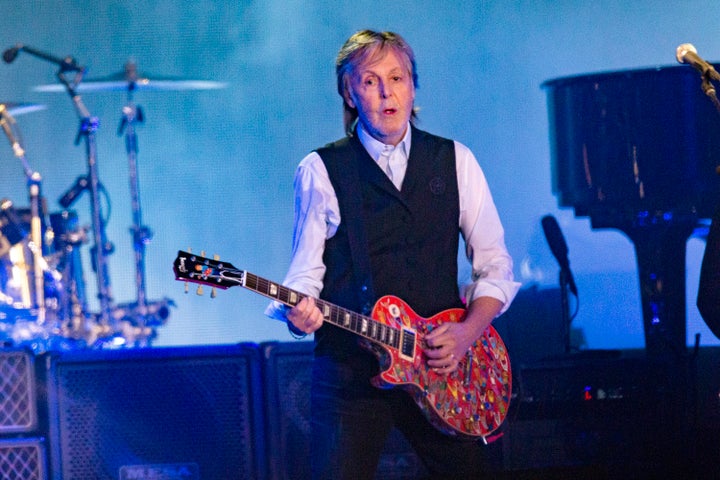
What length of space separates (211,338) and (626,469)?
2955 mm

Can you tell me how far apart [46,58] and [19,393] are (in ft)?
7.80

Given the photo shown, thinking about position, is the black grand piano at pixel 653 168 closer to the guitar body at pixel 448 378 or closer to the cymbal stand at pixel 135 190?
the guitar body at pixel 448 378

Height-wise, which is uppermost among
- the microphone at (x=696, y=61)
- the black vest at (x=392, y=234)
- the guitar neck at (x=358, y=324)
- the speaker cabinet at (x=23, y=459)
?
the microphone at (x=696, y=61)

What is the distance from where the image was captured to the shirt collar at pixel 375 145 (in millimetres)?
3098

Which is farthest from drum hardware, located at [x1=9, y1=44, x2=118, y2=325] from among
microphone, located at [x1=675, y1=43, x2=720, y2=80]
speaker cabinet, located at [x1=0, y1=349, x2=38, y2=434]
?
microphone, located at [x1=675, y1=43, x2=720, y2=80]

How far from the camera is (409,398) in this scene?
2967 mm

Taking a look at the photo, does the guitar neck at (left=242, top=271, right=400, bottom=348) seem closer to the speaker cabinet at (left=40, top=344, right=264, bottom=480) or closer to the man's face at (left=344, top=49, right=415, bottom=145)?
the man's face at (left=344, top=49, right=415, bottom=145)

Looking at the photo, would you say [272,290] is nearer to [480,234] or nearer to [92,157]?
[480,234]

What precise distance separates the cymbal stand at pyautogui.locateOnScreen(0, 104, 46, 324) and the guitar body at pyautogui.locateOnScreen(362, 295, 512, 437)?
3.32m

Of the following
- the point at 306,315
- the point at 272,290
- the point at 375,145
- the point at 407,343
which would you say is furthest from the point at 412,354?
the point at 375,145

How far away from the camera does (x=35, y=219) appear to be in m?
5.85

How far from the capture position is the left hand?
2.92 m

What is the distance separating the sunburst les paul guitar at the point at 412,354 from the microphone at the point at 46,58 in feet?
11.7

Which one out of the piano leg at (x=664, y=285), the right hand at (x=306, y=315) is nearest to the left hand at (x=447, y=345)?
the right hand at (x=306, y=315)
